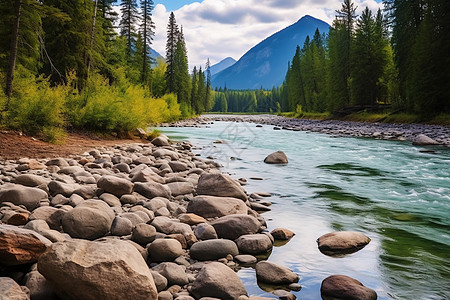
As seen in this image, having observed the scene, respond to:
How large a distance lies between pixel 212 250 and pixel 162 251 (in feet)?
1.70

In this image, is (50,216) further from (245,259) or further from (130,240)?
(245,259)

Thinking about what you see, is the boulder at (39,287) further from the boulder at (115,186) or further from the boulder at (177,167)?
the boulder at (177,167)

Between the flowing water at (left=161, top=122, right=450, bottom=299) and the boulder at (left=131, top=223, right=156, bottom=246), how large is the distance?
1055mm

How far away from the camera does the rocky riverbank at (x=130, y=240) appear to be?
2.45 m

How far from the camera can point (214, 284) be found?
2.86 metres

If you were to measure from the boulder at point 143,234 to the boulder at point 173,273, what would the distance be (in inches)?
23.7

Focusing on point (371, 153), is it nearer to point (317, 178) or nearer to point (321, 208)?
point (317, 178)

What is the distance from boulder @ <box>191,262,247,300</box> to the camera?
283 centimetres

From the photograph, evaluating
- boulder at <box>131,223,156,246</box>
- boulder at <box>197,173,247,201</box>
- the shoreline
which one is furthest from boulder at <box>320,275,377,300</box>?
boulder at <box>197,173,247,201</box>

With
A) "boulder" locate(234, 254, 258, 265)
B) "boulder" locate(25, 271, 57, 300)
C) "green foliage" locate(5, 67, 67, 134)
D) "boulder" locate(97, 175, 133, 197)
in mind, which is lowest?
"boulder" locate(234, 254, 258, 265)

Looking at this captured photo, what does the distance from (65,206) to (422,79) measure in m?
29.7

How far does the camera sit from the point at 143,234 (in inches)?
147

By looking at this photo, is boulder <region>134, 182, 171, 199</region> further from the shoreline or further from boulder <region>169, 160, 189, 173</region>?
boulder <region>169, 160, 189, 173</region>

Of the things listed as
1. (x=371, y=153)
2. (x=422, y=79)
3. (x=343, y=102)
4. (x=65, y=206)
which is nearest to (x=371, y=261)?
(x=65, y=206)
